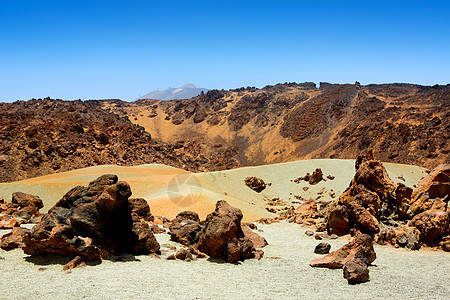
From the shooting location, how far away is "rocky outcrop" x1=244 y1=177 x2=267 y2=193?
30516 mm

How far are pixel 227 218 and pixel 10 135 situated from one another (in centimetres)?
3413

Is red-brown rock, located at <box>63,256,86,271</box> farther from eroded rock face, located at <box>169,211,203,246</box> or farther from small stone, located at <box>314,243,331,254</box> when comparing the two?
small stone, located at <box>314,243,331,254</box>

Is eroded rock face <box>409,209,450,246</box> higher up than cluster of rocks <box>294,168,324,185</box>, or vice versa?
eroded rock face <box>409,209,450,246</box>

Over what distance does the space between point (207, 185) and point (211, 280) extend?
19421mm

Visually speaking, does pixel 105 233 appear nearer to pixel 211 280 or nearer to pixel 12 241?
pixel 12 241

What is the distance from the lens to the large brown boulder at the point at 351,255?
10.8m

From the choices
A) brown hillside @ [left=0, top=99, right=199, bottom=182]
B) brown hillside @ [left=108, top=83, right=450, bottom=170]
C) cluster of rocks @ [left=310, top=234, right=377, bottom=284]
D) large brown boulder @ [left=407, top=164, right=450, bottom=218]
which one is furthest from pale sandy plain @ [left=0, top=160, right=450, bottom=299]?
brown hillside @ [left=108, top=83, right=450, bottom=170]

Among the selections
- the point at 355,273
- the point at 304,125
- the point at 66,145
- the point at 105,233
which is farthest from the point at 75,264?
the point at 304,125

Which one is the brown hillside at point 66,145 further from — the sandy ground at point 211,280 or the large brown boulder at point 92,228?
the sandy ground at point 211,280

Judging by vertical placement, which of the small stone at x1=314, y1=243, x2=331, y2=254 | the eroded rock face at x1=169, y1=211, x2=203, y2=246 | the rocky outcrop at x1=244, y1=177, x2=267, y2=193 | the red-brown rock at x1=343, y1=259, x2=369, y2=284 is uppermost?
the red-brown rock at x1=343, y1=259, x2=369, y2=284

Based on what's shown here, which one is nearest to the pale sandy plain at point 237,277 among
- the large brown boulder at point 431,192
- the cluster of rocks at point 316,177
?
the large brown boulder at point 431,192

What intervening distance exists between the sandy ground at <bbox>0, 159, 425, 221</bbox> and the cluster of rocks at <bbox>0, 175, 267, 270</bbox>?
8793 mm

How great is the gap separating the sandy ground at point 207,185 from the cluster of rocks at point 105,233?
28.8 ft

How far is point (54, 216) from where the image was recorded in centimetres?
991
